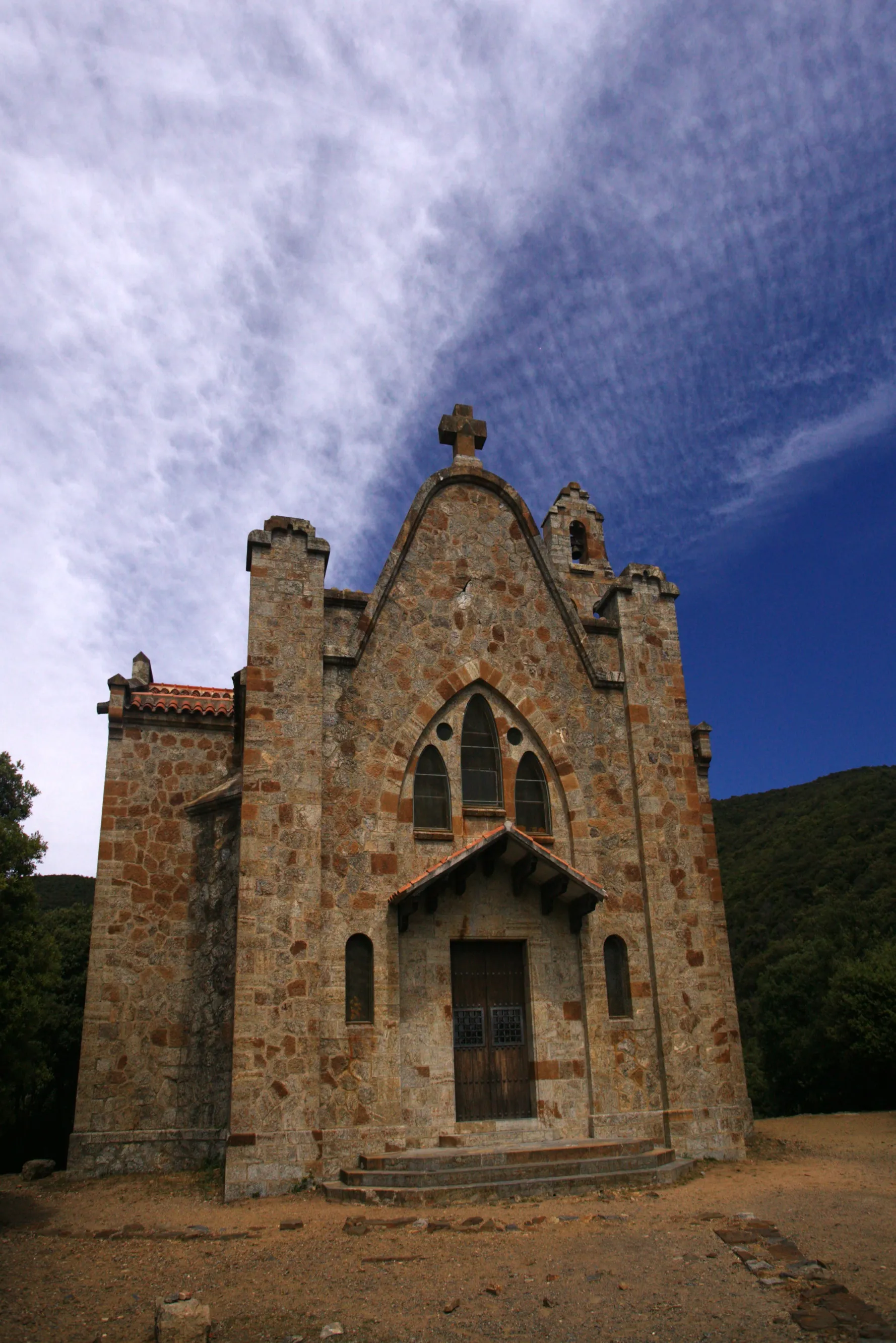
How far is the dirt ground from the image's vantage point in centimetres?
668

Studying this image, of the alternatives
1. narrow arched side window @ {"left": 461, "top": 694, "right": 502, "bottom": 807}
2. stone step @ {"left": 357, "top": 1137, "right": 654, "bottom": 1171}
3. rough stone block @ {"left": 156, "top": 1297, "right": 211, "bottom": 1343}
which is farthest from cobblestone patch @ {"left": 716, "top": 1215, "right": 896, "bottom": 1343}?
narrow arched side window @ {"left": 461, "top": 694, "right": 502, "bottom": 807}

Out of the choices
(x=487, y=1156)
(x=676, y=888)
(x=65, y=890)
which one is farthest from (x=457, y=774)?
(x=65, y=890)

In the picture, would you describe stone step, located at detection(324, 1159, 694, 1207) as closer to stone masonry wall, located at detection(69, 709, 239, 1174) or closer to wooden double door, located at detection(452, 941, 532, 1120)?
wooden double door, located at detection(452, 941, 532, 1120)

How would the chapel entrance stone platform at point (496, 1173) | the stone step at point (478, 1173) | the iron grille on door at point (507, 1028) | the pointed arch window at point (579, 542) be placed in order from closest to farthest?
the chapel entrance stone platform at point (496, 1173) → the stone step at point (478, 1173) → the iron grille on door at point (507, 1028) → the pointed arch window at point (579, 542)

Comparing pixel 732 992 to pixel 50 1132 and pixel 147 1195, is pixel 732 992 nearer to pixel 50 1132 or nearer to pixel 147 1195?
pixel 147 1195

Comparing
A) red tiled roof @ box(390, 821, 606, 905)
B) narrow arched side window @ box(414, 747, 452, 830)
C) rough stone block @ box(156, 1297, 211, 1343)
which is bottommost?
rough stone block @ box(156, 1297, 211, 1343)

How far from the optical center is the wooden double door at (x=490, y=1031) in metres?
13.0

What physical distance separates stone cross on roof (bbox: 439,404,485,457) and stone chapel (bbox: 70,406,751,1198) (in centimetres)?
5

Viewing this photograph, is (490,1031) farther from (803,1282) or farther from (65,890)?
(65,890)

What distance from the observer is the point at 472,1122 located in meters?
12.8

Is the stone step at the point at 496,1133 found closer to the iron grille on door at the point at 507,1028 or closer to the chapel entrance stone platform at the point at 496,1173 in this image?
the chapel entrance stone platform at the point at 496,1173

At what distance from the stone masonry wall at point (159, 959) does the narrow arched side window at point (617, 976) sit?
5440mm

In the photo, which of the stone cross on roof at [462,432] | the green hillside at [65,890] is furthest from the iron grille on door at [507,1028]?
the green hillside at [65,890]

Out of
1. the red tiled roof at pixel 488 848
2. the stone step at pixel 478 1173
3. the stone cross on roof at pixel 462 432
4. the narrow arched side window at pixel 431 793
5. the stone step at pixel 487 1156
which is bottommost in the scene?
the stone step at pixel 478 1173
